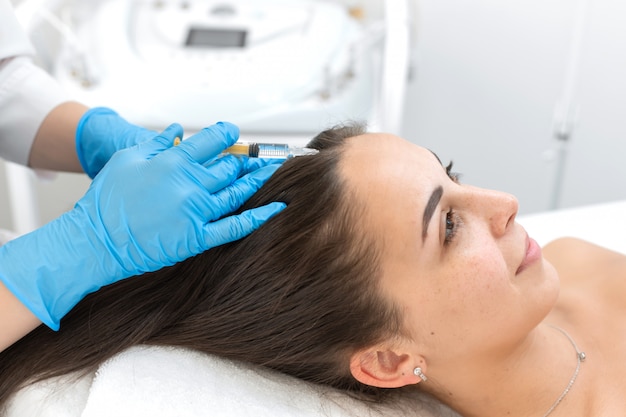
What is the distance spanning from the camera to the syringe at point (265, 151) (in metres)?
1.01

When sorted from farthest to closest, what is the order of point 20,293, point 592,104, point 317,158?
point 592,104 < point 317,158 < point 20,293

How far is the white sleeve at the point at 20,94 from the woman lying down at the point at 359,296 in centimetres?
50

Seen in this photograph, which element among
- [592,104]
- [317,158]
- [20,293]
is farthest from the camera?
[592,104]

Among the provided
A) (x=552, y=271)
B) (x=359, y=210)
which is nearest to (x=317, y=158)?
(x=359, y=210)

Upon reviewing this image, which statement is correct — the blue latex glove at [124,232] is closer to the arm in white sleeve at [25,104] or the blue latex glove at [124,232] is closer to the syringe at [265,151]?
the syringe at [265,151]

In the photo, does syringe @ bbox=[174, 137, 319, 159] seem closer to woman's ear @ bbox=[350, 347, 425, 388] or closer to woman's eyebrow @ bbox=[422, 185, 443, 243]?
woman's eyebrow @ bbox=[422, 185, 443, 243]

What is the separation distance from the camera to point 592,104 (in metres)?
2.28

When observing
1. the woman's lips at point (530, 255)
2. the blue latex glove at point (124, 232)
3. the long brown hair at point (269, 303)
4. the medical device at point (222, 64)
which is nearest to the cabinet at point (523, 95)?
the medical device at point (222, 64)

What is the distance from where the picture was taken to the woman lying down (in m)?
0.92

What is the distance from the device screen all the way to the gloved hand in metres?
0.73

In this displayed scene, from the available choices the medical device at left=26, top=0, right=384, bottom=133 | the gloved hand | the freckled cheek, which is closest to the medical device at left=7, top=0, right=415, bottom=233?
the medical device at left=26, top=0, right=384, bottom=133

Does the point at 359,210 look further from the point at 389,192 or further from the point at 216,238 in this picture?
the point at 216,238

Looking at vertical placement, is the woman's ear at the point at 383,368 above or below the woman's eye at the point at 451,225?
below

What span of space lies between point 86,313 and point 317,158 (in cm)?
43
